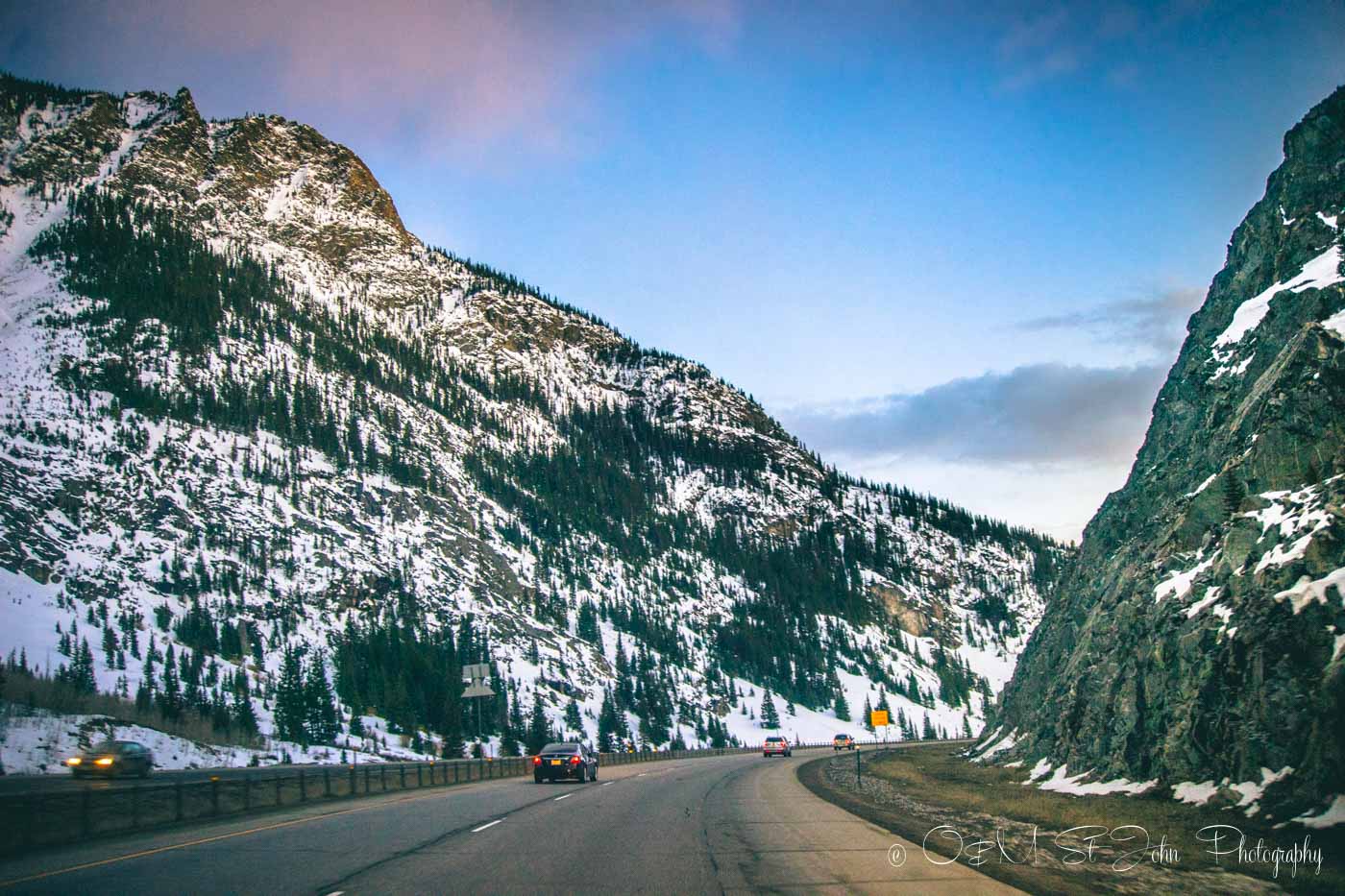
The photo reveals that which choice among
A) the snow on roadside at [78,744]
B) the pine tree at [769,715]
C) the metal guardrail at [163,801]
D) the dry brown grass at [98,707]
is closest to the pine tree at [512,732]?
the snow on roadside at [78,744]

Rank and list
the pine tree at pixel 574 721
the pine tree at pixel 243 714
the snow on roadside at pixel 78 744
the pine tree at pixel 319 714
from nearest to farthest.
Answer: the snow on roadside at pixel 78 744
the pine tree at pixel 243 714
the pine tree at pixel 319 714
the pine tree at pixel 574 721

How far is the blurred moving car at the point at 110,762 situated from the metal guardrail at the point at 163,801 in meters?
9.88

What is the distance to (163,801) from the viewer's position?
22.3 meters

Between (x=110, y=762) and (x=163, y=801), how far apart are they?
18096 millimetres

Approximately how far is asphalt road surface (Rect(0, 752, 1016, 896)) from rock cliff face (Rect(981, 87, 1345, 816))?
807 centimetres

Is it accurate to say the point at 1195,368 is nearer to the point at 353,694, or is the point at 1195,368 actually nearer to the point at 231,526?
the point at 353,694

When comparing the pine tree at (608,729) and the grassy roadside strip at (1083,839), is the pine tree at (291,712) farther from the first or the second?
the grassy roadside strip at (1083,839)

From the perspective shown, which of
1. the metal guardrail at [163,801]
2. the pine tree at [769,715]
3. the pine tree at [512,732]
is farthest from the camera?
the pine tree at [769,715]

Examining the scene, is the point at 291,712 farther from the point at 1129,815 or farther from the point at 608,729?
the point at 1129,815

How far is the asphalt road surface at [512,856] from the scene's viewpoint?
11.8 m

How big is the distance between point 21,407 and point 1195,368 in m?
156

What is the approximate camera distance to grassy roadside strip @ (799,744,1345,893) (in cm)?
1228

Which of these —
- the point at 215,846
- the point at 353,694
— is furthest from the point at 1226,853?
the point at 353,694

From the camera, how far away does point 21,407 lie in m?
138
